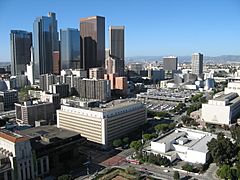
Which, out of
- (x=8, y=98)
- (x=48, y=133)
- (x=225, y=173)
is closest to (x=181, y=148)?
(x=225, y=173)

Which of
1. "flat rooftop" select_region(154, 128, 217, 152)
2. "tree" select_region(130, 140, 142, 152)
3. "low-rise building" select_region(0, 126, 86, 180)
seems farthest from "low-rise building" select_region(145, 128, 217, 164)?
"low-rise building" select_region(0, 126, 86, 180)

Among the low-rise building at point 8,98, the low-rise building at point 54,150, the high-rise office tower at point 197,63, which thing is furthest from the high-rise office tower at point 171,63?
the low-rise building at point 54,150

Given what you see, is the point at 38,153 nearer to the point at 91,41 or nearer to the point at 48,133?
the point at 48,133

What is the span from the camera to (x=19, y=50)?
6594cm

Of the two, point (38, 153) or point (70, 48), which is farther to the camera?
point (70, 48)

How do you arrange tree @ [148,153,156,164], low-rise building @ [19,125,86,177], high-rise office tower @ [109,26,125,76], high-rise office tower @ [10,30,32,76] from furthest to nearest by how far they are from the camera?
high-rise office tower @ [109,26,125,76] → high-rise office tower @ [10,30,32,76] → tree @ [148,153,156,164] → low-rise building @ [19,125,86,177]

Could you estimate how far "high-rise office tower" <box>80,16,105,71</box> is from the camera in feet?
206

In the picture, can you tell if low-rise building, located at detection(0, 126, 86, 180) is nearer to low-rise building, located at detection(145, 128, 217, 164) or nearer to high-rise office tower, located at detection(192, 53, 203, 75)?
low-rise building, located at detection(145, 128, 217, 164)

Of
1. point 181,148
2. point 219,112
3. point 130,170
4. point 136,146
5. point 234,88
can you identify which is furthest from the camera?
point 234,88

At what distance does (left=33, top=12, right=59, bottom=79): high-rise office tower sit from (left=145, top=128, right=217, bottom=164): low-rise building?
4716 cm

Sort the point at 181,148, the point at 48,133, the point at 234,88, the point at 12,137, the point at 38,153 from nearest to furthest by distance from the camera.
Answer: the point at 12,137, the point at 38,153, the point at 48,133, the point at 181,148, the point at 234,88

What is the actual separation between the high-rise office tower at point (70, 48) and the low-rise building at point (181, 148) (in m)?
50.1

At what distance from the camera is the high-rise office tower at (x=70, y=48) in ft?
221

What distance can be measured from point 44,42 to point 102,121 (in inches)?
1895
